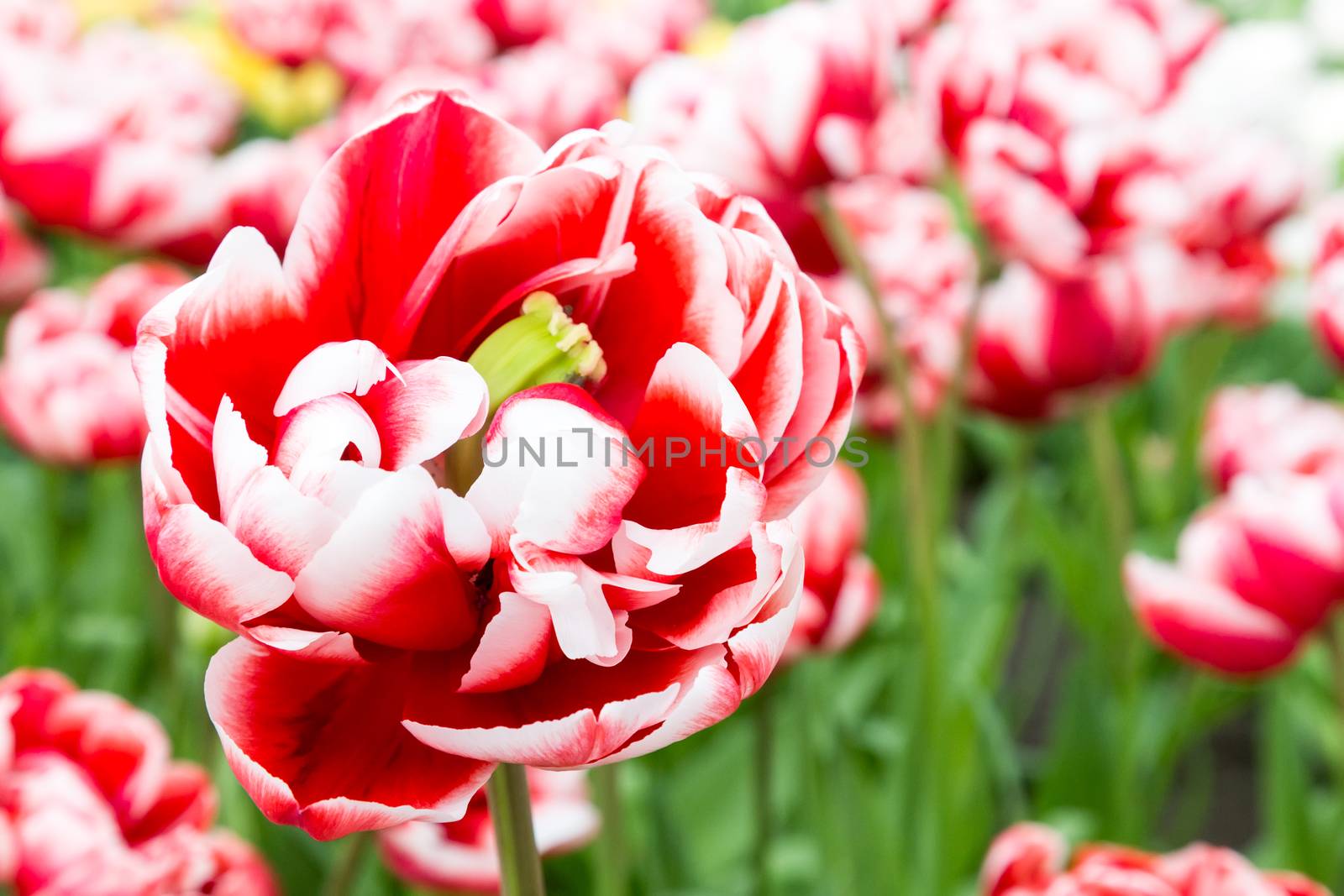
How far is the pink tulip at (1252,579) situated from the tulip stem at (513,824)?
0.42m

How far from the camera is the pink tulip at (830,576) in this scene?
61 centimetres

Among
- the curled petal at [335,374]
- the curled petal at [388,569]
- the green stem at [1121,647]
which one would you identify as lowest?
the green stem at [1121,647]

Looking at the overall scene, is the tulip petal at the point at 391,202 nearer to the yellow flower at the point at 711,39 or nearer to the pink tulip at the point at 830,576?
the pink tulip at the point at 830,576

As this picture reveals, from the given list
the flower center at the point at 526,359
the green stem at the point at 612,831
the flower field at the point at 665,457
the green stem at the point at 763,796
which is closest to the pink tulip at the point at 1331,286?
the flower field at the point at 665,457

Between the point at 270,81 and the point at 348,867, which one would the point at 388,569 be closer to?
the point at 348,867

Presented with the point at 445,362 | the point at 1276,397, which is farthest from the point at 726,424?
the point at 1276,397

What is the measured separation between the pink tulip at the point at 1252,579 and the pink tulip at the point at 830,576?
14cm

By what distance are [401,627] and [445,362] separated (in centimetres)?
5

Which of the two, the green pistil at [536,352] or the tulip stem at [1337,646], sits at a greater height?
the green pistil at [536,352]

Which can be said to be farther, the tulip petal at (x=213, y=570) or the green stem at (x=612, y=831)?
the green stem at (x=612, y=831)

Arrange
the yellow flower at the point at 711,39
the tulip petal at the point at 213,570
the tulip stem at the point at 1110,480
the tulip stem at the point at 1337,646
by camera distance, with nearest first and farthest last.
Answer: the tulip petal at the point at 213,570, the tulip stem at the point at 1337,646, the tulip stem at the point at 1110,480, the yellow flower at the point at 711,39

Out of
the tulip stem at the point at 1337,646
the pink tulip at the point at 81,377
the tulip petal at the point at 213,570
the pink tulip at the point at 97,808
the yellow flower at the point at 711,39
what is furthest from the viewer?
the yellow flower at the point at 711,39

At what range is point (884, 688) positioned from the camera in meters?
1.05

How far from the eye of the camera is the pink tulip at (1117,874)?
364 mm
